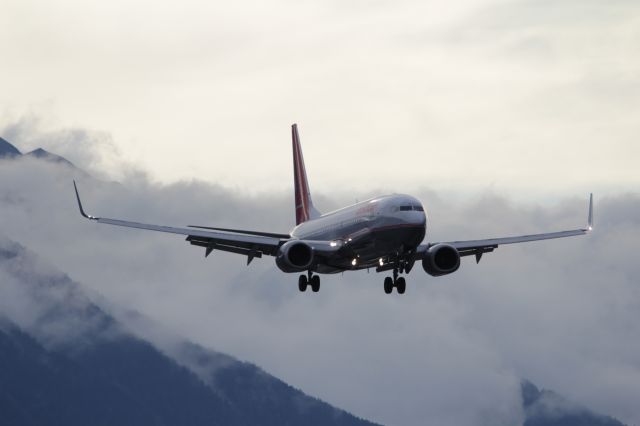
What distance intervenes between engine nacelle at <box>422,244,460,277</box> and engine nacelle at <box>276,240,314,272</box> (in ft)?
24.0

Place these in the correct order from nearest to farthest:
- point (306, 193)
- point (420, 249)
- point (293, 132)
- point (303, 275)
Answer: point (420, 249)
point (303, 275)
point (306, 193)
point (293, 132)

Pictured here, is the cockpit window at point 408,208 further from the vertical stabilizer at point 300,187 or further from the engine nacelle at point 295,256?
the vertical stabilizer at point 300,187

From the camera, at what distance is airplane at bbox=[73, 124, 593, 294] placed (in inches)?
2803

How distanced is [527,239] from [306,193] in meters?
24.4

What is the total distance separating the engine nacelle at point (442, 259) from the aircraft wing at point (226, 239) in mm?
9399

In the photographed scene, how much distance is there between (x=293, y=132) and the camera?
110 m

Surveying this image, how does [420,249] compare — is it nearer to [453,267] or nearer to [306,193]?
[453,267]

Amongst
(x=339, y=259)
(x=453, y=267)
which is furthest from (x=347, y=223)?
(x=453, y=267)

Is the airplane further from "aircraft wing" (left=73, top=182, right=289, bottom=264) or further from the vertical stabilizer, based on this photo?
the vertical stabilizer

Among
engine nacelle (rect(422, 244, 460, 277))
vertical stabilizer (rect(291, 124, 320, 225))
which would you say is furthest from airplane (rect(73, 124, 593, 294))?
vertical stabilizer (rect(291, 124, 320, 225))

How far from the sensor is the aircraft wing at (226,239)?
76.9m

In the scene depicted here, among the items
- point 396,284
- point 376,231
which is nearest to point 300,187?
point 396,284

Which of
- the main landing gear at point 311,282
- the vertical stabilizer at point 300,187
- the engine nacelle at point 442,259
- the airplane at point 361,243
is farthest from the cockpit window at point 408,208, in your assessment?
the vertical stabilizer at point 300,187

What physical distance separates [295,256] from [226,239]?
16.8 ft
